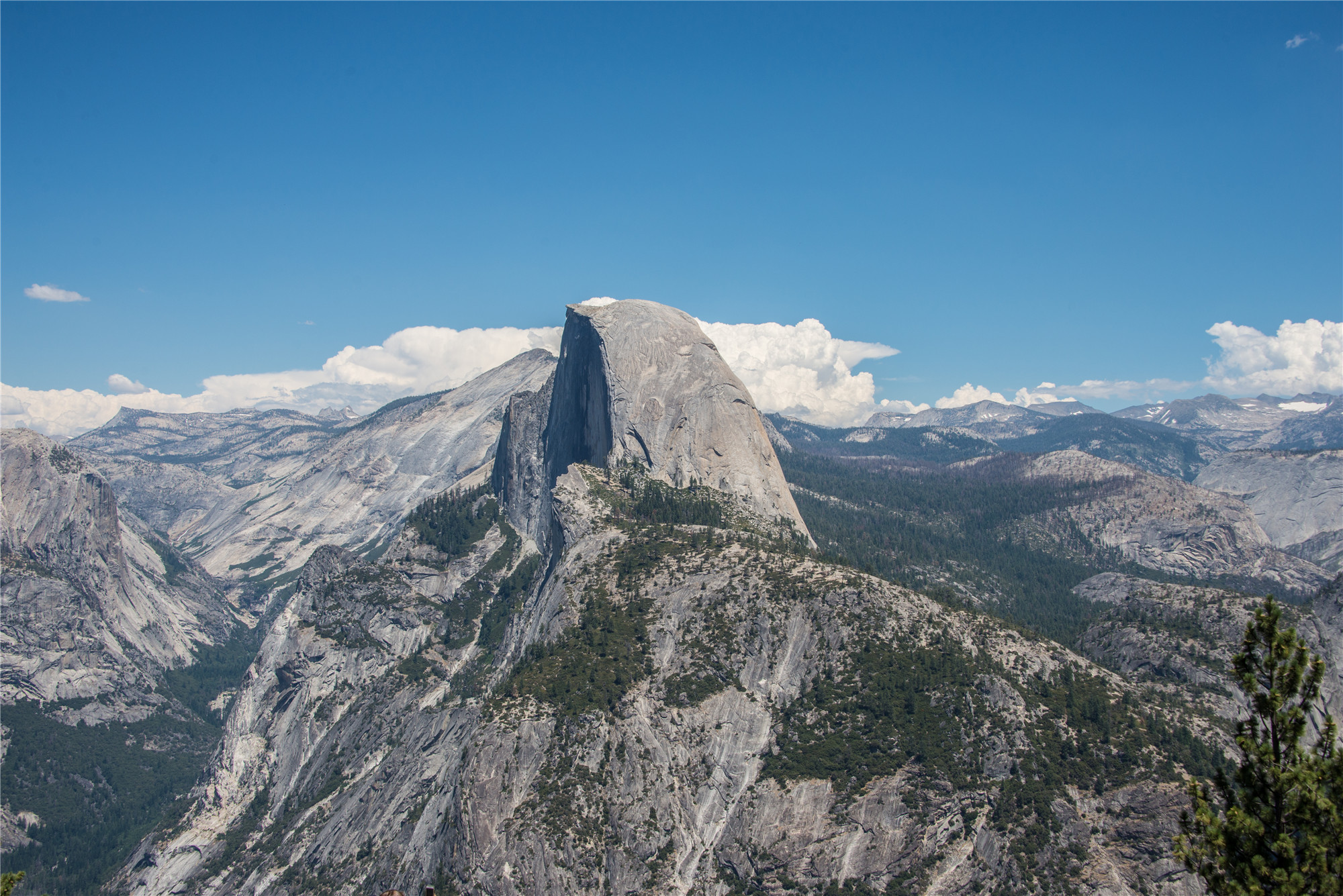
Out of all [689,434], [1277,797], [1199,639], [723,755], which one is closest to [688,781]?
[723,755]

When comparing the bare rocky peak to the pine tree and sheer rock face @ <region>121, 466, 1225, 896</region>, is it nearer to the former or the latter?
sheer rock face @ <region>121, 466, 1225, 896</region>

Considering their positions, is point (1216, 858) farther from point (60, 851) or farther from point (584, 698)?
point (60, 851)

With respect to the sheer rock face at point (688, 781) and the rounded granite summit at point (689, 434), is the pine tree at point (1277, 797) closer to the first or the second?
the sheer rock face at point (688, 781)

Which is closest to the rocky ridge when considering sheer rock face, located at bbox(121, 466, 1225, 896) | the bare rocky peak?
sheer rock face, located at bbox(121, 466, 1225, 896)

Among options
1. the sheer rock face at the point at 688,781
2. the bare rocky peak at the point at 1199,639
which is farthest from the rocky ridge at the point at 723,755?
the bare rocky peak at the point at 1199,639

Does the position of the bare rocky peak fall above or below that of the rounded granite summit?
below

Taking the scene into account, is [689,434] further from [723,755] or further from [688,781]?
[688,781]

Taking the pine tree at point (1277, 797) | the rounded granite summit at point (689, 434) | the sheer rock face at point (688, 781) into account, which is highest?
the rounded granite summit at point (689, 434)

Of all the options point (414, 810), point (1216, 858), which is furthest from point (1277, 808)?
point (414, 810)
